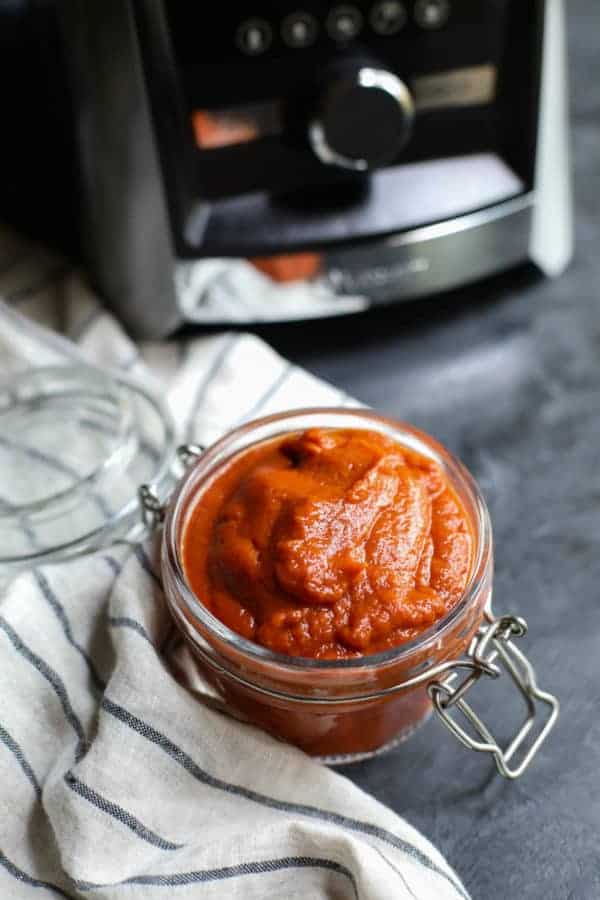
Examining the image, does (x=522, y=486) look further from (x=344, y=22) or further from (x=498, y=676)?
(x=344, y=22)

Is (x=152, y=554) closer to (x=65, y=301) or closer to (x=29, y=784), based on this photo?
(x=29, y=784)

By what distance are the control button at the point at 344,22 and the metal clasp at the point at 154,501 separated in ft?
0.95

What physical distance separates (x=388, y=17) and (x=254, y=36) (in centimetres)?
9

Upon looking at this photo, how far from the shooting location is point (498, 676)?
540mm

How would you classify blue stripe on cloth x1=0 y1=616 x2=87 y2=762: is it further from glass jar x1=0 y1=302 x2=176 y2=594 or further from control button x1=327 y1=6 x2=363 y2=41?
control button x1=327 y1=6 x2=363 y2=41

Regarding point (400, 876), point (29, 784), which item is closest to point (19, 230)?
point (29, 784)

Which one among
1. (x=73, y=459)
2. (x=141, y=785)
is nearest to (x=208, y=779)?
(x=141, y=785)

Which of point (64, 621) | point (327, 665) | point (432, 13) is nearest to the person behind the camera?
point (327, 665)

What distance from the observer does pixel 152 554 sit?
0.60m

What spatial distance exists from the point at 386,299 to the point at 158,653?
1.14 feet

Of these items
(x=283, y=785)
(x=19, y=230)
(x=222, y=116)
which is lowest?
(x=283, y=785)

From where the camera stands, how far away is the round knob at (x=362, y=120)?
2.21 feet

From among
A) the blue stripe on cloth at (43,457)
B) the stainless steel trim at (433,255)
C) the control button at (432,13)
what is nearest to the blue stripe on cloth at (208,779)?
the blue stripe on cloth at (43,457)

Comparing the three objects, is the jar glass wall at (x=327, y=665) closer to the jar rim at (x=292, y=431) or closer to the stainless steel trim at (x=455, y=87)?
the jar rim at (x=292, y=431)
